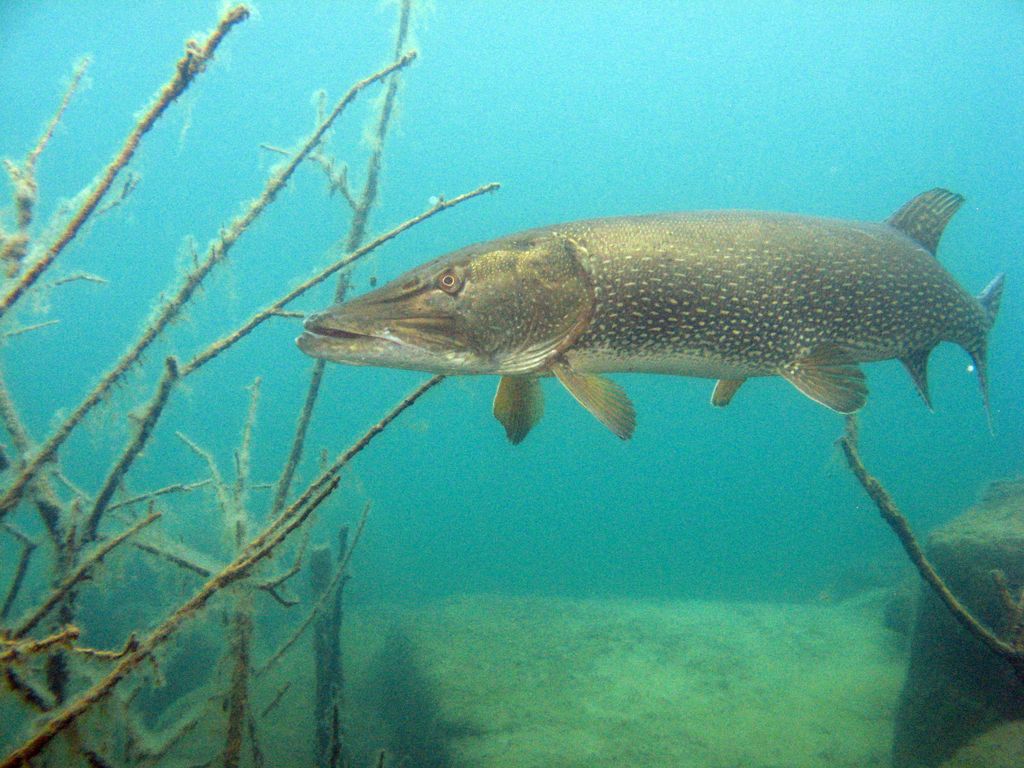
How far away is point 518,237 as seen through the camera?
3.47 metres

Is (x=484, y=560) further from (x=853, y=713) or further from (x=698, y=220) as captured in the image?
(x=698, y=220)

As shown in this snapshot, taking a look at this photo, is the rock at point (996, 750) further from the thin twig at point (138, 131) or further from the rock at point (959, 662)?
the thin twig at point (138, 131)

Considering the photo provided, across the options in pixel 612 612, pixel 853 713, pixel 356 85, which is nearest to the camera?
pixel 356 85

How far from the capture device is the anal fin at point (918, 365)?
429 cm

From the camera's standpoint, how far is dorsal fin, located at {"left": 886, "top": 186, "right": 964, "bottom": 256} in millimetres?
4602

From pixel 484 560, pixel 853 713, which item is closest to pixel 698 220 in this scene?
pixel 853 713

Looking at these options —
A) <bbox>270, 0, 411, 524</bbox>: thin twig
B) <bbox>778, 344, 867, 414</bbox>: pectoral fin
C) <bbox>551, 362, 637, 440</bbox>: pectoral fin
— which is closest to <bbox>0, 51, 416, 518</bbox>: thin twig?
<bbox>270, 0, 411, 524</bbox>: thin twig

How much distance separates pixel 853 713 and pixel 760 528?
41.8 metres

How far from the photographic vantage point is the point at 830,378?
3680 millimetres

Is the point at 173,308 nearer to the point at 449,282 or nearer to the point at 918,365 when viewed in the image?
the point at 449,282

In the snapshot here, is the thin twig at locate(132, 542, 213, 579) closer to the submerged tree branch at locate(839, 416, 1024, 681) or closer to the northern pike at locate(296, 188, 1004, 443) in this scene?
the northern pike at locate(296, 188, 1004, 443)

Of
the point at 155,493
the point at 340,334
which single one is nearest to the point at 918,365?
the point at 340,334

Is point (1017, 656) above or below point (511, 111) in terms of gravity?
below

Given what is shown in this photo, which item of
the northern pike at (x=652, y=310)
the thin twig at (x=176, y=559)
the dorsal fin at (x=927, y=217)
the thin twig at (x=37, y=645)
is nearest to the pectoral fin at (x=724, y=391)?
the northern pike at (x=652, y=310)
